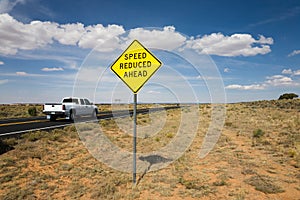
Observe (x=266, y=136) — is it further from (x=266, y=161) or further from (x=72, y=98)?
(x=72, y=98)

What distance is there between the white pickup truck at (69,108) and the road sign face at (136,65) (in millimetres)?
14580

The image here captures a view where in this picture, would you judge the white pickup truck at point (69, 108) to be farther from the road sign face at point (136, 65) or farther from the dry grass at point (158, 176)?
the road sign face at point (136, 65)

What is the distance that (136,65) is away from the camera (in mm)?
5809

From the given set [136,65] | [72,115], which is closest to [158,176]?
[136,65]

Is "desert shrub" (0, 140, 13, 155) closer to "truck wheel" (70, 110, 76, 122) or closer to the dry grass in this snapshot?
the dry grass

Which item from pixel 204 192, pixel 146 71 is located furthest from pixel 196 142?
pixel 146 71

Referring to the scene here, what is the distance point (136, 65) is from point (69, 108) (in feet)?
50.8

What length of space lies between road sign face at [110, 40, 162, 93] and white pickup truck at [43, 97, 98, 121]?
14.6 meters

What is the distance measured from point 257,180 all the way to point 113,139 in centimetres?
812

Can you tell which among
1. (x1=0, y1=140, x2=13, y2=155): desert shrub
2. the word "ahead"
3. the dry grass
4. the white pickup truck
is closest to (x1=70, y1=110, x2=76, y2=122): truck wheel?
the white pickup truck

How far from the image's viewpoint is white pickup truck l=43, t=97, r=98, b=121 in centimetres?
1906

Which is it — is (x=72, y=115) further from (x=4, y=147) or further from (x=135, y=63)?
(x=135, y=63)

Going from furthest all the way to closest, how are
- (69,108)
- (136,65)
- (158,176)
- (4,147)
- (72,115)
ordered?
(72,115), (69,108), (4,147), (158,176), (136,65)

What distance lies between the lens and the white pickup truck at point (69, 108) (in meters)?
19.1
